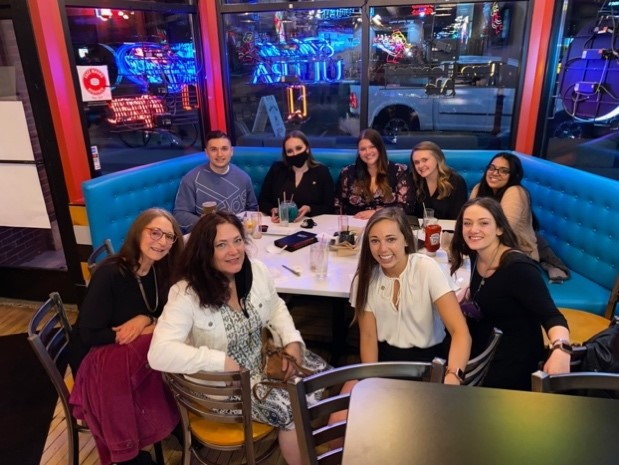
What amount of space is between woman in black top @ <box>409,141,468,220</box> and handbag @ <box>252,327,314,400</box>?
167 cm

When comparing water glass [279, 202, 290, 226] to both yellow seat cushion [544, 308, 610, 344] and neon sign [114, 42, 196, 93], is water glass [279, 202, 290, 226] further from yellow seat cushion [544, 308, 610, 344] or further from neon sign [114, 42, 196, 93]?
neon sign [114, 42, 196, 93]

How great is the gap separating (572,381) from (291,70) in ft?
12.0

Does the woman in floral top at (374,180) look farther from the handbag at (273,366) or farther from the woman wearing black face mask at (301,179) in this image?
the handbag at (273,366)

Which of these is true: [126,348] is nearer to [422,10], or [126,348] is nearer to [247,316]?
[247,316]

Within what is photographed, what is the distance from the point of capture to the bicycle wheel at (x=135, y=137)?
410 cm

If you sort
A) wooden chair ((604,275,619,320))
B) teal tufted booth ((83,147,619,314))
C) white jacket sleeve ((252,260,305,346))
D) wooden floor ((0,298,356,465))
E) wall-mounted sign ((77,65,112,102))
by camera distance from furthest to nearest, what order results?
1. wall-mounted sign ((77,65,112,102))
2. teal tufted booth ((83,147,619,314))
3. wooden chair ((604,275,619,320))
4. wooden floor ((0,298,356,465))
5. white jacket sleeve ((252,260,305,346))

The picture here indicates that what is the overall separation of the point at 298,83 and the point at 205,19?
98 cm

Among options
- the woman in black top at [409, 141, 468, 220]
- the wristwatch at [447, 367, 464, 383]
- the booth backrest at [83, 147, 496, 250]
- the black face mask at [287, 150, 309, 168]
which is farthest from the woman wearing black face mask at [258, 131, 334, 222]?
the wristwatch at [447, 367, 464, 383]

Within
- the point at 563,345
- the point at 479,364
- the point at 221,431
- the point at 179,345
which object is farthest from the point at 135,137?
the point at 563,345

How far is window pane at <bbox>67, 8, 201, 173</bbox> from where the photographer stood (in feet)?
10.2

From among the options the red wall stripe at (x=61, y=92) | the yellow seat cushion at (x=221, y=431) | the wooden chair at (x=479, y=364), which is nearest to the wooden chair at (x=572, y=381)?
the wooden chair at (x=479, y=364)

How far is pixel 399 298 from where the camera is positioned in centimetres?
180

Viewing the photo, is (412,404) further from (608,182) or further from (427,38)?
(427,38)

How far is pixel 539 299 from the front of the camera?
167cm
